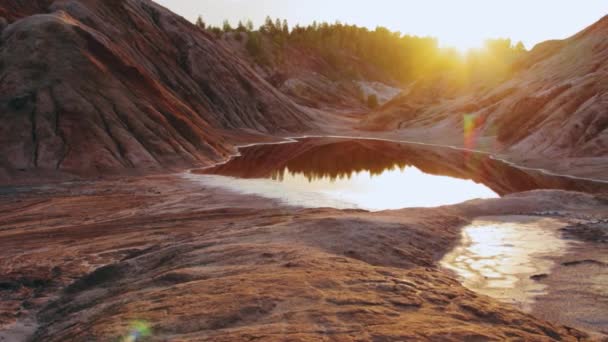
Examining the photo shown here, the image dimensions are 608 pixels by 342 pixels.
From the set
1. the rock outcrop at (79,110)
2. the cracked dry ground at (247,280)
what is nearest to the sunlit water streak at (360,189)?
the cracked dry ground at (247,280)

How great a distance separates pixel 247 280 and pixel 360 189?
2239 centimetres

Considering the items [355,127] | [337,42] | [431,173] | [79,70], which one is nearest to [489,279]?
[431,173]

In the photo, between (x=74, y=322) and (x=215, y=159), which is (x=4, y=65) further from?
(x=74, y=322)

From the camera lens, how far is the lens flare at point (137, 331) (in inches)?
280

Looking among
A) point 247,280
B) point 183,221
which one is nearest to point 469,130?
point 183,221

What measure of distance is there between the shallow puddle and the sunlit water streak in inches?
314

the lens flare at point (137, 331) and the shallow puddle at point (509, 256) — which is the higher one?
the shallow puddle at point (509, 256)

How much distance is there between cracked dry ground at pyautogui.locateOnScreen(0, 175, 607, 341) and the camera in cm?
732

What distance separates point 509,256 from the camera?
13.3 metres

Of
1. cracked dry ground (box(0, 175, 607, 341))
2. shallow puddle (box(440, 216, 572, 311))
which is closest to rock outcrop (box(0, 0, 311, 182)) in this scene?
cracked dry ground (box(0, 175, 607, 341))

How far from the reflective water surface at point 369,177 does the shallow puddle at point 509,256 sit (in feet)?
26.2

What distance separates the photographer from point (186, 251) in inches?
484

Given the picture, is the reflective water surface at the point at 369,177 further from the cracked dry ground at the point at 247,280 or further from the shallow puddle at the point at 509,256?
the shallow puddle at the point at 509,256

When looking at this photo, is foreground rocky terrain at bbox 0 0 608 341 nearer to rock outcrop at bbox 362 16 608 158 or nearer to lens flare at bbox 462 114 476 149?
rock outcrop at bbox 362 16 608 158
